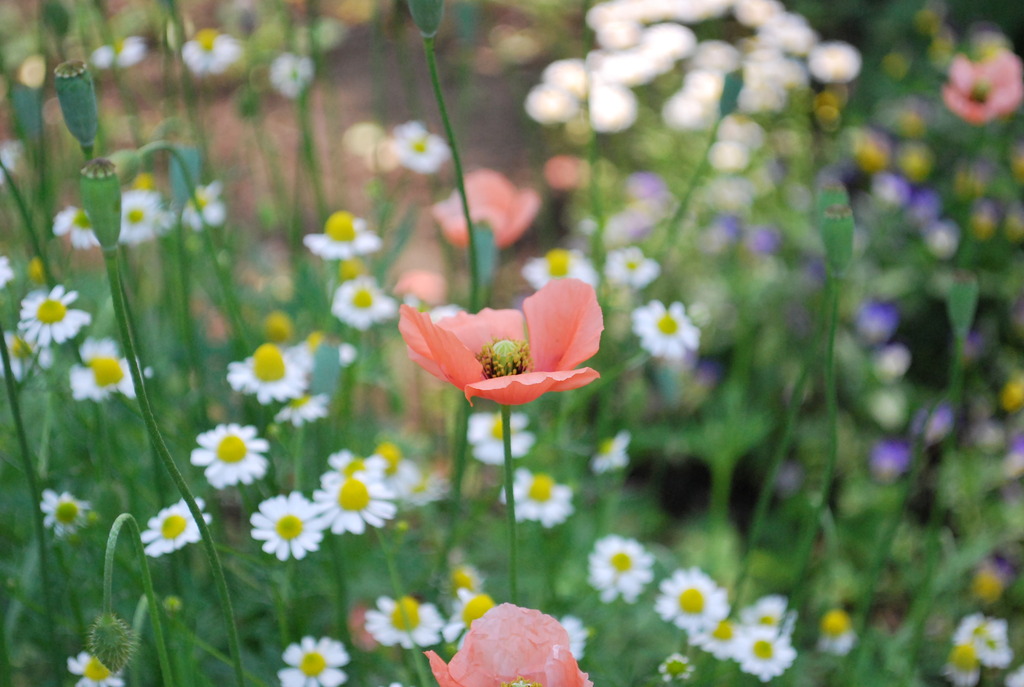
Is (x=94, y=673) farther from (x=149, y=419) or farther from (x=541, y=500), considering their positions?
(x=541, y=500)

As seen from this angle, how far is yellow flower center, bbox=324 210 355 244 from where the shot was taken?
3.83ft

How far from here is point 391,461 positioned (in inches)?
44.5

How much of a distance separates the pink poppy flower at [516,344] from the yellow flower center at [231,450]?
0.28m

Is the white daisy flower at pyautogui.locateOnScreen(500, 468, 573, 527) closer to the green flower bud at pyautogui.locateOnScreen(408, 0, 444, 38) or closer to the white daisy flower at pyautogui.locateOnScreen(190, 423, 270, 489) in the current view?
the white daisy flower at pyautogui.locateOnScreen(190, 423, 270, 489)

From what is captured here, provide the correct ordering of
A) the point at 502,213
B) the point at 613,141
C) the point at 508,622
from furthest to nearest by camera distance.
Result: the point at 613,141 < the point at 502,213 < the point at 508,622

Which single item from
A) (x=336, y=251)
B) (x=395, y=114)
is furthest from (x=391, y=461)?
(x=395, y=114)

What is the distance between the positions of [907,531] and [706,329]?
0.55 metres

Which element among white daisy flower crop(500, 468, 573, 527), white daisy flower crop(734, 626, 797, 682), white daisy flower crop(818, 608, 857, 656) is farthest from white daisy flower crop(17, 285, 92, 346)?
white daisy flower crop(818, 608, 857, 656)

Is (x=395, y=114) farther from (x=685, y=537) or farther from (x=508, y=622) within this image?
(x=508, y=622)

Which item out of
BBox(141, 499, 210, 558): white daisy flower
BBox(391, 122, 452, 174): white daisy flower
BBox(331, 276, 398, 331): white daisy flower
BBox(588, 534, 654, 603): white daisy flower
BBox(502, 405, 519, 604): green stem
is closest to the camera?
BBox(502, 405, 519, 604): green stem

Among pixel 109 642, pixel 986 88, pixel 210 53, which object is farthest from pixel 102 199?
pixel 986 88

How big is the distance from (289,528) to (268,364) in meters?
0.20

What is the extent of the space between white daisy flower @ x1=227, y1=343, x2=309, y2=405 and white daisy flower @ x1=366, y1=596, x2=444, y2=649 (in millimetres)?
238

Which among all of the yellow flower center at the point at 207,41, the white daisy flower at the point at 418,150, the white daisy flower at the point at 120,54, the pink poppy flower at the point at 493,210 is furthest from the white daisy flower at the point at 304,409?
the yellow flower center at the point at 207,41
